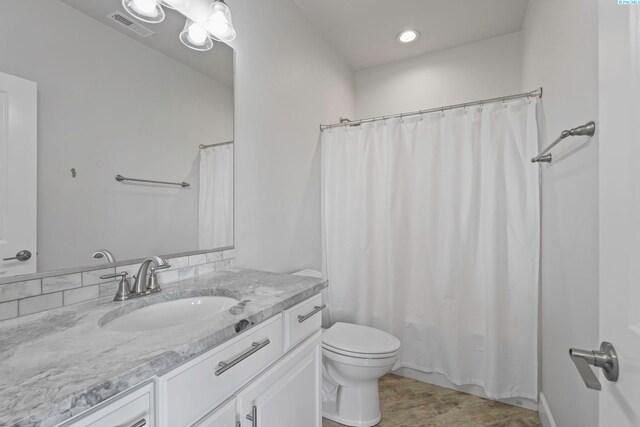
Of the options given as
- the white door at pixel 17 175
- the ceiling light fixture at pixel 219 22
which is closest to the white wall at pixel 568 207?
the ceiling light fixture at pixel 219 22

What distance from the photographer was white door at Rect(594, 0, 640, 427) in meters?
0.44

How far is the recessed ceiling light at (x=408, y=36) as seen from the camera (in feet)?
7.55

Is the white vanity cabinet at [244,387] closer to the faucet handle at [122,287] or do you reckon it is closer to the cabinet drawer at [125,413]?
the cabinet drawer at [125,413]

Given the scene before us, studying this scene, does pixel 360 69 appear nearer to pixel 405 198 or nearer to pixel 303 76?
pixel 303 76

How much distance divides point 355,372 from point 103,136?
1.60m

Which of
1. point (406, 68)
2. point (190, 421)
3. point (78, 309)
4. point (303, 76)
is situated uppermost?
point (406, 68)

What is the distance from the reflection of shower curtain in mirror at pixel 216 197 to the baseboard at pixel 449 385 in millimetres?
1639


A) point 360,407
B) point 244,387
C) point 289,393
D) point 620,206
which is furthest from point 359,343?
point 620,206

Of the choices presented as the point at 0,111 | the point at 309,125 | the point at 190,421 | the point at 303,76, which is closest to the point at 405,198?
the point at 309,125

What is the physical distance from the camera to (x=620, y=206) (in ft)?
1.58

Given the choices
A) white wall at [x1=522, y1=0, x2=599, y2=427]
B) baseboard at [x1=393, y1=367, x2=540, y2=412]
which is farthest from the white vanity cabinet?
baseboard at [x1=393, y1=367, x2=540, y2=412]

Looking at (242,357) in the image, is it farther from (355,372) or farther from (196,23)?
(196,23)

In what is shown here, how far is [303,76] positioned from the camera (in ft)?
6.87

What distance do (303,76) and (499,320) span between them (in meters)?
2.13
